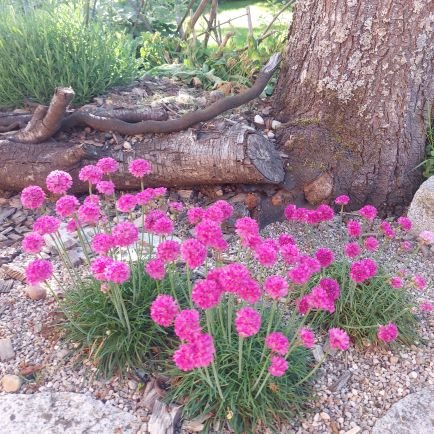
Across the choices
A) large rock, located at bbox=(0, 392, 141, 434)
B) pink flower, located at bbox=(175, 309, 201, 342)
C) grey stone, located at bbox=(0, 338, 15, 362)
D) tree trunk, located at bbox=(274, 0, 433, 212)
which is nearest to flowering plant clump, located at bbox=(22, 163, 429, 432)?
pink flower, located at bbox=(175, 309, 201, 342)

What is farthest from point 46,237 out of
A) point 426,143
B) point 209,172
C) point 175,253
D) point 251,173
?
point 426,143

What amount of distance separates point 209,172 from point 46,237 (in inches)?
41.3

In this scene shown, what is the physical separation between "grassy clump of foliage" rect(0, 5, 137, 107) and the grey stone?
6.41 feet

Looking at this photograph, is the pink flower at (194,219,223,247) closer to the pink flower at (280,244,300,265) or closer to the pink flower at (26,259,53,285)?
the pink flower at (280,244,300,265)

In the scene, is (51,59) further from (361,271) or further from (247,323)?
(247,323)

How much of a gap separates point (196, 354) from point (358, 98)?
230cm

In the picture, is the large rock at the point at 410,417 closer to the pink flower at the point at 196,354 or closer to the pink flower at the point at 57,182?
the pink flower at the point at 196,354

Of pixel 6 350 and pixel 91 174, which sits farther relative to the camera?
pixel 6 350

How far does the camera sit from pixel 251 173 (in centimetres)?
310

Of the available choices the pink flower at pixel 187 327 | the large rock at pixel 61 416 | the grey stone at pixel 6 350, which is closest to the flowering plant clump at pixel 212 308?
the pink flower at pixel 187 327

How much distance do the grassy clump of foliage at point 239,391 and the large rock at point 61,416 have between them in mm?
225

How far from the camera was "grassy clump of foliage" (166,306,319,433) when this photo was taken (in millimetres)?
1917

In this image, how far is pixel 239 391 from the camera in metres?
1.93

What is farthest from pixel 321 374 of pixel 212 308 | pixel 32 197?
pixel 32 197
